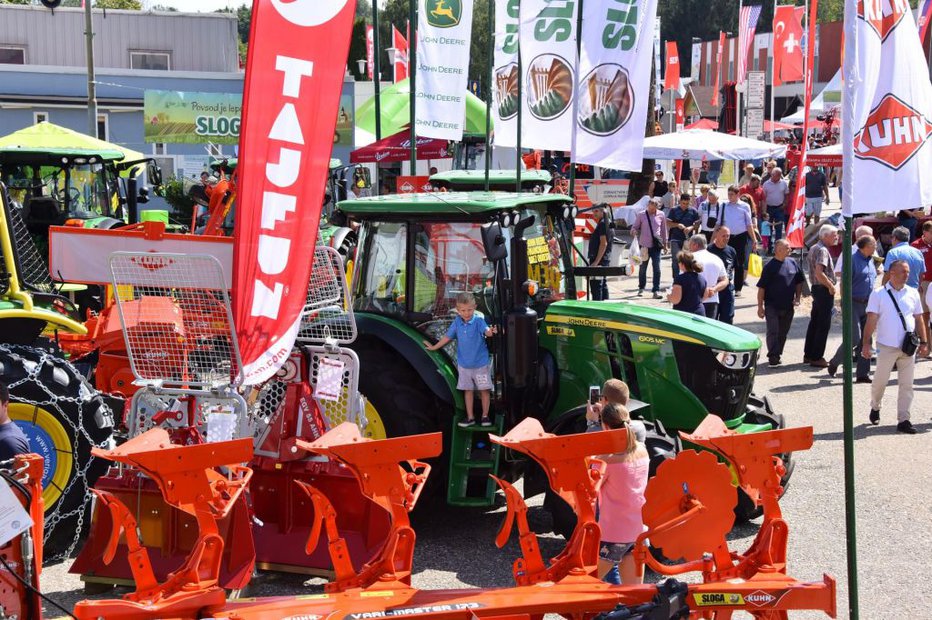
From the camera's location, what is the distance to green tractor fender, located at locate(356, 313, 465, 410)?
7.18 m

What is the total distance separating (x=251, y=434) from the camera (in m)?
6.44

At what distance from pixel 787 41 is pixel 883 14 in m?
26.5

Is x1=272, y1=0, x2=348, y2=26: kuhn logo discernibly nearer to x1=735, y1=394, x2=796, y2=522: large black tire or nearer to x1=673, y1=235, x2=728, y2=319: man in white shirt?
x1=735, y1=394, x2=796, y2=522: large black tire

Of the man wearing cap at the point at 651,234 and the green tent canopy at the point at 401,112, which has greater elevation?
the green tent canopy at the point at 401,112

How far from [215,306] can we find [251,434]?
79cm

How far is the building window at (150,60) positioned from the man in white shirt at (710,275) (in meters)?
27.3

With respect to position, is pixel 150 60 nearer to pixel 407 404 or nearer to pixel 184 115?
pixel 184 115

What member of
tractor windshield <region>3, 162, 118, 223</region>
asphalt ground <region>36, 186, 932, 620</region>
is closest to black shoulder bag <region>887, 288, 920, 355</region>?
asphalt ground <region>36, 186, 932, 620</region>

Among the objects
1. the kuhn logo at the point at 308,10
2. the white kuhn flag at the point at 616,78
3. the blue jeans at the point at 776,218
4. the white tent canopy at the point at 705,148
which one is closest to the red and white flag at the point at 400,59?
the white tent canopy at the point at 705,148

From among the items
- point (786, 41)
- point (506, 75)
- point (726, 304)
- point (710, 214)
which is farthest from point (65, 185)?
point (786, 41)

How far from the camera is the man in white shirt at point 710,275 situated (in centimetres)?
1182

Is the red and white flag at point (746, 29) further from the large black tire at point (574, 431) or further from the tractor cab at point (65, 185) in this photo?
the large black tire at point (574, 431)

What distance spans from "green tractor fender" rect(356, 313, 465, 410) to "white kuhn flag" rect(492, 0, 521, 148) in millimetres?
6892

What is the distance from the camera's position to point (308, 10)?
580cm
